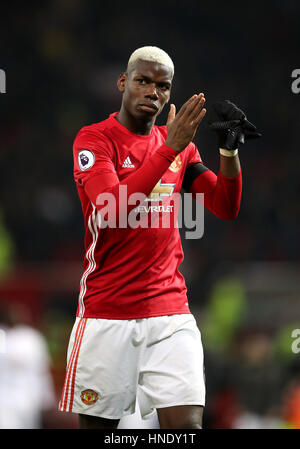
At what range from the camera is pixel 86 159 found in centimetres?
319

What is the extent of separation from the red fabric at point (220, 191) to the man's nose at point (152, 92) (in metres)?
0.45

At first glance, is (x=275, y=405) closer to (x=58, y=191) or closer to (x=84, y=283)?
(x=84, y=283)

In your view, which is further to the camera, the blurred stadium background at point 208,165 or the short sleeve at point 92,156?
the blurred stadium background at point 208,165

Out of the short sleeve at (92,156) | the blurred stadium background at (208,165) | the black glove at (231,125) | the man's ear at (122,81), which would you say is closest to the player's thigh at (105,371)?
the short sleeve at (92,156)

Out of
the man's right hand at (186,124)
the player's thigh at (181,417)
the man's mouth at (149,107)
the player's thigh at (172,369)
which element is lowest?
the player's thigh at (181,417)

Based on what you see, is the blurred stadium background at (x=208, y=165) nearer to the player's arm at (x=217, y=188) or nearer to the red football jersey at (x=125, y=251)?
the red football jersey at (x=125, y=251)

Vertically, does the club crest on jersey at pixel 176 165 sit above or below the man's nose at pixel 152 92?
below

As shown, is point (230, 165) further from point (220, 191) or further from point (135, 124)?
point (135, 124)

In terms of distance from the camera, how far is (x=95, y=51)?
49.2 feet

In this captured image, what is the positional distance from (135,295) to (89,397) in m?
0.47

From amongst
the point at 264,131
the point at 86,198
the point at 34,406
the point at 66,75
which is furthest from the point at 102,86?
the point at 86,198

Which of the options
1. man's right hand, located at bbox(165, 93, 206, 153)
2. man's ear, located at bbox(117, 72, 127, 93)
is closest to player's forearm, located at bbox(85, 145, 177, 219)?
man's right hand, located at bbox(165, 93, 206, 153)

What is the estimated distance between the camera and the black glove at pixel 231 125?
3164 millimetres
